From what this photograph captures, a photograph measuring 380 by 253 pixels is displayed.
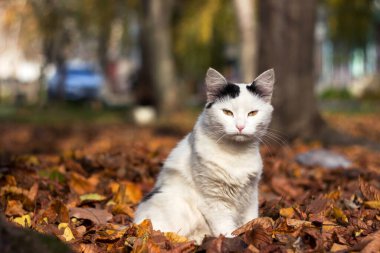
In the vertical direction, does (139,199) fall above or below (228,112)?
below

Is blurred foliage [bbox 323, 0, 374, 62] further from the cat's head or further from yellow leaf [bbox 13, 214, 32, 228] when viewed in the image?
yellow leaf [bbox 13, 214, 32, 228]

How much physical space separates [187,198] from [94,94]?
34.5 meters

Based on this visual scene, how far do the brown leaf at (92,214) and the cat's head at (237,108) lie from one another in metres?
0.99

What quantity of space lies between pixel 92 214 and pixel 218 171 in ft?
3.25

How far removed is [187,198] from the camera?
4262mm

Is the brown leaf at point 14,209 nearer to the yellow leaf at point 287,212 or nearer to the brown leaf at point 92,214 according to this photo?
the brown leaf at point 92,214

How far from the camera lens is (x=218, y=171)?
164 inches

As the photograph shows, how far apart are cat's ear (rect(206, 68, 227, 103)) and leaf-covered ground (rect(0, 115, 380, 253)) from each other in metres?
0.90

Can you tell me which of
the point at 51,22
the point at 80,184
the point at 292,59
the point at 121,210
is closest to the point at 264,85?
the point at 121,210

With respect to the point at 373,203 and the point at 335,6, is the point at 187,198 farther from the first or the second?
the point at 335,6

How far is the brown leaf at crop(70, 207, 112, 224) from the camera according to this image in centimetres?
439

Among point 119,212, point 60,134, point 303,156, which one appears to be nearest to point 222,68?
point 60,134

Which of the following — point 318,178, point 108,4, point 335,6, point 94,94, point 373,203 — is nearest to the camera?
point 373,203

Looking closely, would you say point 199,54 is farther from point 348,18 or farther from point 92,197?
point 92,197
